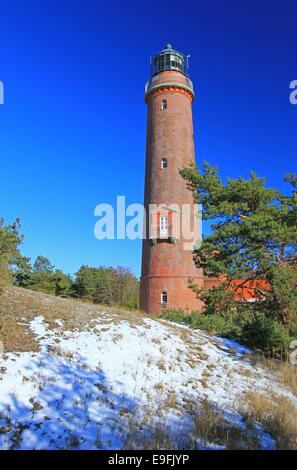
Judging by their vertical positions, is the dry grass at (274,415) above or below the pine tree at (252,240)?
below

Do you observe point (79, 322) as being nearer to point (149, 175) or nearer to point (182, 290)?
point (182, 290)

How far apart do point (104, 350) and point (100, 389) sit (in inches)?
64.3

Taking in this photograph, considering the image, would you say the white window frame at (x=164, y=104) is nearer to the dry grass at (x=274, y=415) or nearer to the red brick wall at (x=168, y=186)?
the red brick wall at (x=168, y=186)

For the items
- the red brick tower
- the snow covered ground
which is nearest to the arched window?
the red brick tower

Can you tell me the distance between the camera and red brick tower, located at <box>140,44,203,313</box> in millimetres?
19500

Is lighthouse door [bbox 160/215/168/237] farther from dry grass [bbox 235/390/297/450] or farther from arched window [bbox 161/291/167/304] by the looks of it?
dry grass [bbox 235/390/297/450]

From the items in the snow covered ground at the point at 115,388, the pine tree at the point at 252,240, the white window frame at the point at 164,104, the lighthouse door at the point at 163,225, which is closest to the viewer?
the snow covered ground at the point at 115,388

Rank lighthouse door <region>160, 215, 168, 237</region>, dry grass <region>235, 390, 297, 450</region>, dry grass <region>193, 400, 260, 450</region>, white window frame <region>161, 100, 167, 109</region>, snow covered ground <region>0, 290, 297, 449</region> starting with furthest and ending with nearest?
white window frame <region>161, 100, 167, 109</region> < lighthouse door <region>160, 215, 168, 237</region> < dry grass <region>235, 390, 297, 450</region> < dry grass <region>193, 400, 260, 450</region> < snow covered ground <region>0, 290, 297, 449</region>

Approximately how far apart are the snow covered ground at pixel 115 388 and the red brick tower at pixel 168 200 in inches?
429

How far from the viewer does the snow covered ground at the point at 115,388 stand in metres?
3.84

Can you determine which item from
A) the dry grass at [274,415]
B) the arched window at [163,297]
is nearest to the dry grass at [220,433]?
the dry grass at [274,415]

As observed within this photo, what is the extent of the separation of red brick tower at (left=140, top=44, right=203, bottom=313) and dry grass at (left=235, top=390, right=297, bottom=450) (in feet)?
43.9

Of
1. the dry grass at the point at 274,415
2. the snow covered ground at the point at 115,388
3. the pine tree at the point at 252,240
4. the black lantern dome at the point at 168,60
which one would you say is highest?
the black lantern dome at the point at 168,60

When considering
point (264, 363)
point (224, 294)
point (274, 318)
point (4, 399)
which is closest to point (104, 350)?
point (4, 399)
